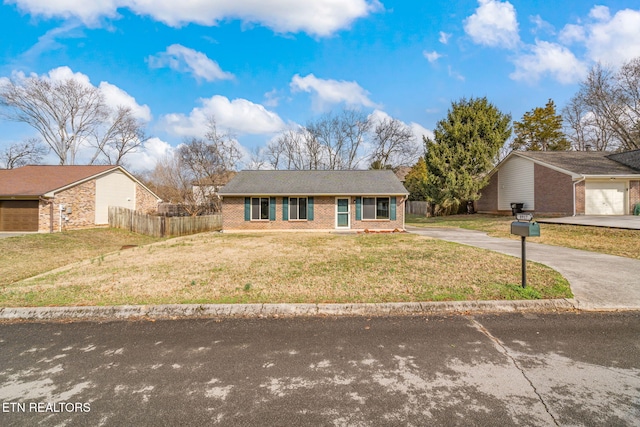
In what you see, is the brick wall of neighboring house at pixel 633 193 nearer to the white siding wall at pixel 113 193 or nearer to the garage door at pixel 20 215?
the white siding wall at pixel 113 193

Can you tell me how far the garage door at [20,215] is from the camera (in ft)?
58.2

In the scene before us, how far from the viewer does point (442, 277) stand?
576cm

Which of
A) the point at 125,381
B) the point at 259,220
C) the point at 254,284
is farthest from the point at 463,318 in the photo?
the point at 259,220

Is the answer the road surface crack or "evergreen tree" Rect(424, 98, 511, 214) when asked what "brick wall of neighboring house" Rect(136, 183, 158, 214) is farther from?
the road surface crack

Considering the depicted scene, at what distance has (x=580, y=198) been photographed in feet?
58.7

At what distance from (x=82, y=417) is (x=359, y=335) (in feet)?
9.18

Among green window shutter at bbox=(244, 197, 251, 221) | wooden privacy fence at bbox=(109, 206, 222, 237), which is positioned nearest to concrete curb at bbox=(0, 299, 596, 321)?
green window shutter at bbox=(244, 197, 251, 221)

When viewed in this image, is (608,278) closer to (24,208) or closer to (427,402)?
(427,402)

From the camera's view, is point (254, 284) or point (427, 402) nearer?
point (427, 402)

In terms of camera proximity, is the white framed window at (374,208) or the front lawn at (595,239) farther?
the white framed window at (374,208)

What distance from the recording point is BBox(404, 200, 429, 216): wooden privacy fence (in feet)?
104

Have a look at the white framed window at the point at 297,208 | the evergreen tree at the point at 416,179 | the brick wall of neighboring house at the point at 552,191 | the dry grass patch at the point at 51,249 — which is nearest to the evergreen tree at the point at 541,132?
the evergreen tree at the point at 416,179

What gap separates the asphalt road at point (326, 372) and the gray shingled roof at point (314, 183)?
517 inches

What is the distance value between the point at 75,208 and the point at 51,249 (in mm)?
7988
